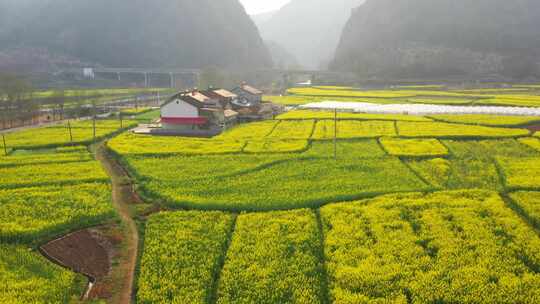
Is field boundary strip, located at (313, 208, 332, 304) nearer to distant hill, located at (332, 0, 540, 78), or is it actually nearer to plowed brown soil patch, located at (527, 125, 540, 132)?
plowed brown soil patch, located at (527, 125, 540, 132)

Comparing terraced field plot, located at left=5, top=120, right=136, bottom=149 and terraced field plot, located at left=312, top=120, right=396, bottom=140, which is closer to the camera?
terraced field plot, located at left=5, top=120, right=136, bottom=149

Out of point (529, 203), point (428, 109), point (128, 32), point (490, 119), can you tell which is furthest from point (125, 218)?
point (128, 32)

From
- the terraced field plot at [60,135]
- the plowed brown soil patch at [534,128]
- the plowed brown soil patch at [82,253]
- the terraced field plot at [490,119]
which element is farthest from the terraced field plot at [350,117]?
the plowed brown soil patch at [82,253]

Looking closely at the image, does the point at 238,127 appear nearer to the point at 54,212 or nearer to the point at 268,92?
the point at 54,212

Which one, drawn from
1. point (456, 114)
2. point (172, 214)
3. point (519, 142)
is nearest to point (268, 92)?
point (456, 114)

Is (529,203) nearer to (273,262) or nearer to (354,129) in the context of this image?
(273,262)

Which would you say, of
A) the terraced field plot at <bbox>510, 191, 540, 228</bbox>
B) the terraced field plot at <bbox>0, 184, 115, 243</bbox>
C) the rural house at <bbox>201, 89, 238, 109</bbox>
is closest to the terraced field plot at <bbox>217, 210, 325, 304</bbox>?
the terraced field plot at <bbox>0, 184, 115, 243</bbox>
